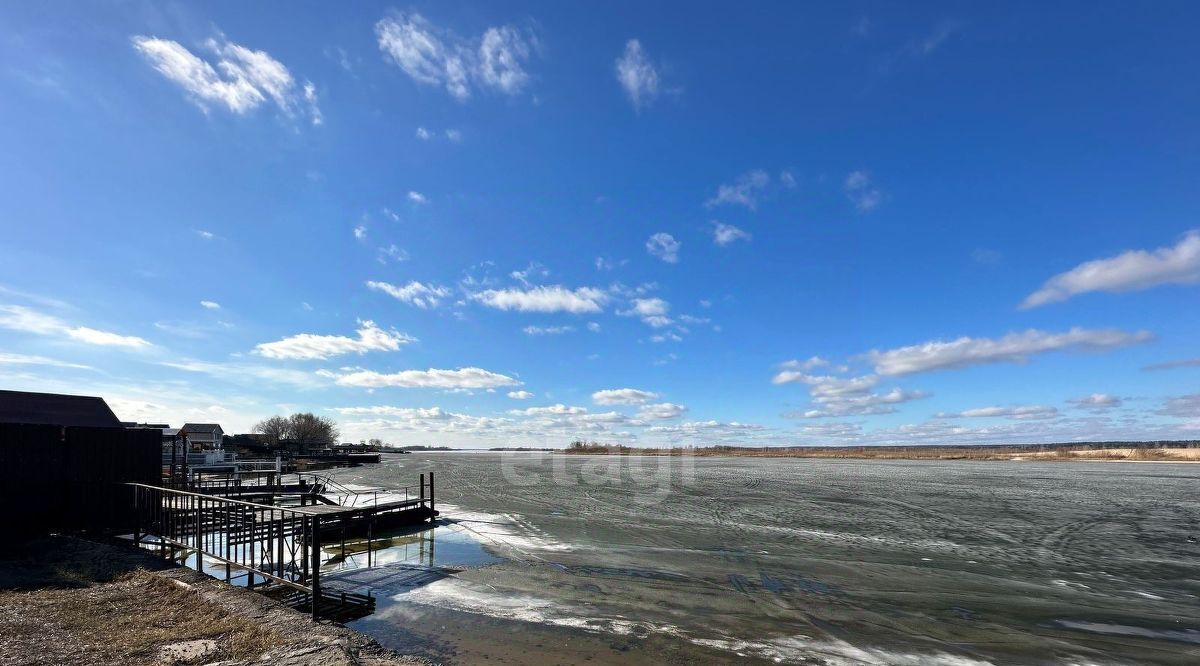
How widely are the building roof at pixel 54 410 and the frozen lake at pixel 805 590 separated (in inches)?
672

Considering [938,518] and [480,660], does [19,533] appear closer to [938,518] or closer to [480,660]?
[480,660]

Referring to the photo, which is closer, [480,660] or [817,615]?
[480,660]

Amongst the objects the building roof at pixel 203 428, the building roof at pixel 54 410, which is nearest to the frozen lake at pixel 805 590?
the building roof at pixel 54 410

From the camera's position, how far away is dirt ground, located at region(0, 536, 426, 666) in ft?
21.5

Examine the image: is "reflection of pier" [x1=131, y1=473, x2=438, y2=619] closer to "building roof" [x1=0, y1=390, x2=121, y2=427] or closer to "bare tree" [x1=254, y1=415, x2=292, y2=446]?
"building roof" [x1=0, y1=390, x2=121, y2=427]

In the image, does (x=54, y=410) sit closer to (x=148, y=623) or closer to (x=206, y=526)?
(x=206, y=526)

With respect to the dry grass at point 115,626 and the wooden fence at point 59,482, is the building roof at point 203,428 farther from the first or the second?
the dry grass at point 115,626

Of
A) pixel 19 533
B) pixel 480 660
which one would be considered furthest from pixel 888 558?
pixel 19 533

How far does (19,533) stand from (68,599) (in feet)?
20.2

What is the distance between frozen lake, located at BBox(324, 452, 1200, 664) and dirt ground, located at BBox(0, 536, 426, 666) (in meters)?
1.87

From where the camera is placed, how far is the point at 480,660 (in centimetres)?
827

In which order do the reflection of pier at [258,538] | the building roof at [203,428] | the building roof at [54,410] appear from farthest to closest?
the building roof at [203,428] < the building roof at [54,410] < the reflection of pier at [258,538]

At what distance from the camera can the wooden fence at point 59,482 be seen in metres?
12.4

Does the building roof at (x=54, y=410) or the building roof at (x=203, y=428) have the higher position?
the building roof at (x=54, y=410)
